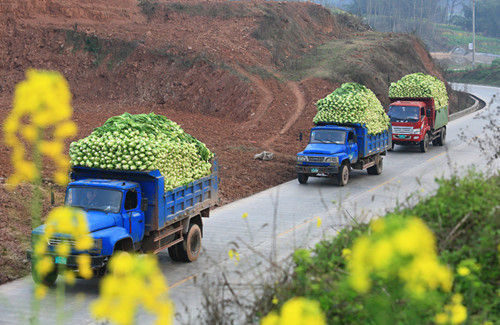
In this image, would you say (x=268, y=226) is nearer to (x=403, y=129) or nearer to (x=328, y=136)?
(x=328, y=136)

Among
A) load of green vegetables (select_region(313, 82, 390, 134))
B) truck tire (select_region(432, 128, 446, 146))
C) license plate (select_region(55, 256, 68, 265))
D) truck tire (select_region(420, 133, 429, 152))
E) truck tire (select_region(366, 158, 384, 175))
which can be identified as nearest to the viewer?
license plate (select_region(55, 256, 68, 265))

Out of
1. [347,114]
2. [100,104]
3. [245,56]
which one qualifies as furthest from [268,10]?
[347,114]

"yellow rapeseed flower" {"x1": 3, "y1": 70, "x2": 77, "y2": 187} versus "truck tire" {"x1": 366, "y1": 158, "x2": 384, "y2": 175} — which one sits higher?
"yellow rapeseed flower" {"x1": 3, "y1": 70, "x2": 77, "y2": 187}

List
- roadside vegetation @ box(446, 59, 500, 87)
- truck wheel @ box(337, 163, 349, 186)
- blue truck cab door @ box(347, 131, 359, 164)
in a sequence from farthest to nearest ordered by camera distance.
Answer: roadside vegetation @ box(446, 59, 500, 87), blue truck cab door @ box(347, 131, 359, 164), truck wheel @ box(337, 163, 349, 186)

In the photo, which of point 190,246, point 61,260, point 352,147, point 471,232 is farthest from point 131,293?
point 352,147

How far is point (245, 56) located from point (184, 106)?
22.4 feet

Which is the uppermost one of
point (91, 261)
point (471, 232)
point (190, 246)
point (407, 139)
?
point (471, 232)

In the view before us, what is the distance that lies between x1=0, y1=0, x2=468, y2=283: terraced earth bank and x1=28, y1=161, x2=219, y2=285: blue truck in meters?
16.4

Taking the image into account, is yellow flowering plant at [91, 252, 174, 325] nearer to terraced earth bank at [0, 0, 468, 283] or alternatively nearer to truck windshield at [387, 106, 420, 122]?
terraced earth bank at [0, 0, 468, 283]

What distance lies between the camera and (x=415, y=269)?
4293 mm

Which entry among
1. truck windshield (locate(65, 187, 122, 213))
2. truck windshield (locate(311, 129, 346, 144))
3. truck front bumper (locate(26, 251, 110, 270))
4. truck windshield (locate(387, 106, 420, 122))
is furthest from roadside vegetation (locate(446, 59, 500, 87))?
truck front bumper (locate(26, 251, 110, 270))

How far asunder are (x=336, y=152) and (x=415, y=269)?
1952 cm

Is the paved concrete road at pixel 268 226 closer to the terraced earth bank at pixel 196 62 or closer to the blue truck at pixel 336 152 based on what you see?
the blue truck at pixel 336 152

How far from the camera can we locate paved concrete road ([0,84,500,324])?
11430mm
